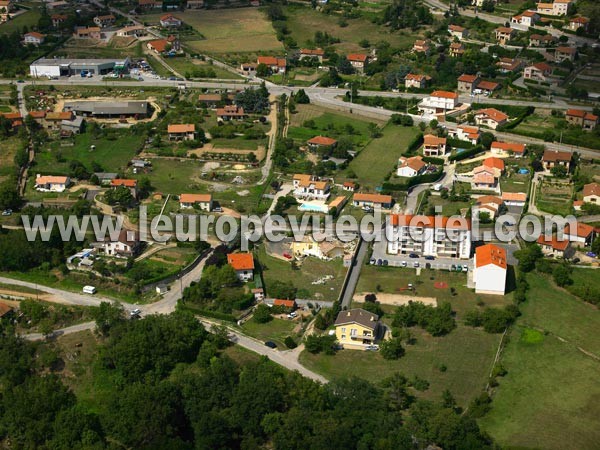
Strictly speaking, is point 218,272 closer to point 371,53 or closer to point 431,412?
point 431,412

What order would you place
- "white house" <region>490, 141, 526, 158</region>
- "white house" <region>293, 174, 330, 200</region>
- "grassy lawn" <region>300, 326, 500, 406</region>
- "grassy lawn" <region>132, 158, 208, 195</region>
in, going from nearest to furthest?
"grassy lawn" <region>300, 326, 500, 406</region>, "white house" <region>293, 174, 330, 200</region>, "grassy lawn" <region>132, 158, 208, 195</region>, "white house" <region>490, 141, 526, 158</region>

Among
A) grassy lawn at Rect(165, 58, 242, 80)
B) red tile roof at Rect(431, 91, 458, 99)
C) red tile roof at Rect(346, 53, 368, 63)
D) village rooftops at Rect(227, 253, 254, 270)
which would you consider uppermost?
red tile roof at Rect(431, 91, 458, 99)

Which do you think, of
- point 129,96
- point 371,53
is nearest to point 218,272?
point 129,96

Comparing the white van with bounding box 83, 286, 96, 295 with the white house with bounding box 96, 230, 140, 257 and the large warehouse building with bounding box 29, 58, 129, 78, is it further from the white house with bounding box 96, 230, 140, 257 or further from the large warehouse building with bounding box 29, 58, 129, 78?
the large warehouse building with bounding box 29, 58, 129, 78

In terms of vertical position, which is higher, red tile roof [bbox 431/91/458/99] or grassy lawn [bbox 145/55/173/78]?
red tile roof [bbox 431/91/458/99]

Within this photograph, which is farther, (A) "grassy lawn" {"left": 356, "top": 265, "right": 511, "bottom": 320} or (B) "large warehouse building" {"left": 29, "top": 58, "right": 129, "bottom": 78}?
(B) "large warehouse building" {"left": 29, "top": 58, "right": 129, "bottom": 78}

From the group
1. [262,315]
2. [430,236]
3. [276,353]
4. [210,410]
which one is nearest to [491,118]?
[430,236]

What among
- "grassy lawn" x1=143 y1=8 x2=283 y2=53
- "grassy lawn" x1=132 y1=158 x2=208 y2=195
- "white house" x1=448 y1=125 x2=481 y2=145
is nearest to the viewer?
"grassy lawn" x1=132 y1=158 x2=208 y2=195

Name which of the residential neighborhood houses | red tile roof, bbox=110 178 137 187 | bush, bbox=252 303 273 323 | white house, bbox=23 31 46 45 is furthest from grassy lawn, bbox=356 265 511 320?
white house, bbox=23 31 46 45
